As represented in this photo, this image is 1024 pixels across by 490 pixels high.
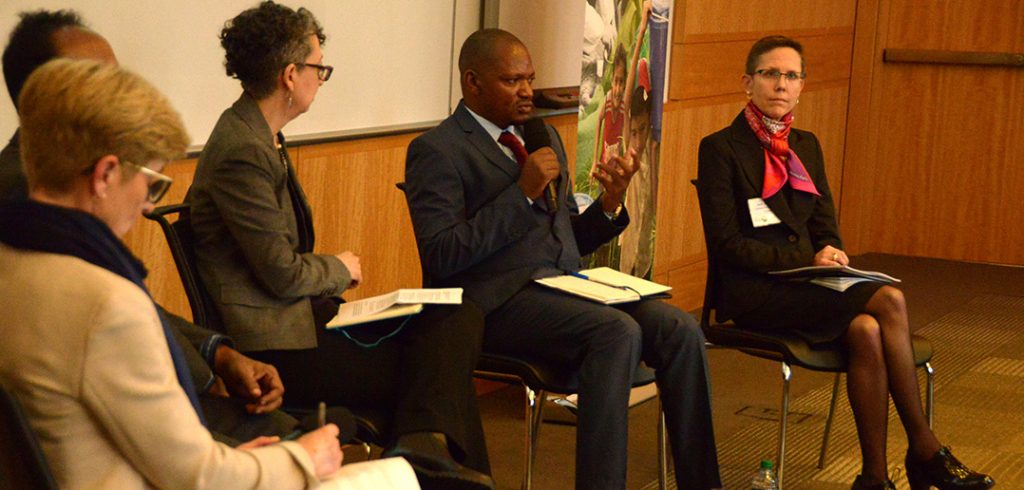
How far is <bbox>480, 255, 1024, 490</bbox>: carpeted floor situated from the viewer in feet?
13.3

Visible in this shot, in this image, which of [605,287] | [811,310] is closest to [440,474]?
[605,287]

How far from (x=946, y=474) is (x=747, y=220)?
93cm

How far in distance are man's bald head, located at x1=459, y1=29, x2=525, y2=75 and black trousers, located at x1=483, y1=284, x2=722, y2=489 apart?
60cm

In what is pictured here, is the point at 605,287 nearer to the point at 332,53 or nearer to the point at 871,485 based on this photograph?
the point at 871,485

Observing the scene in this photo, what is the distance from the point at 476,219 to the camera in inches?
128

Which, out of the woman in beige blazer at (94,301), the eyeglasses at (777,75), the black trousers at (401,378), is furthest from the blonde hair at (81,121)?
the eyeglasses at (777,75)

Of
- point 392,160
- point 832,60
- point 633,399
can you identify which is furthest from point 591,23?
point 832,60

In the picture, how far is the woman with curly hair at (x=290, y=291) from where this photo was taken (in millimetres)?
2717

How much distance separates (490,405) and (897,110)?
452 centimetres

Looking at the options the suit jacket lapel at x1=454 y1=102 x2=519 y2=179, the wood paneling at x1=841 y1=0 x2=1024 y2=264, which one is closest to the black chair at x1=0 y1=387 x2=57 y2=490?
the suit jacket lapel at x1=454 y1=102 x2=519 y2=179

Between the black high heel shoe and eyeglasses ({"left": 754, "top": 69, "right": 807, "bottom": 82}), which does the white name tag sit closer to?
eyeglasses ({"left": 754, "top": 69, "right": 807, "bottom": 82})

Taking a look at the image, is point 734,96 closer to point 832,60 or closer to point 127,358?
point 832,60

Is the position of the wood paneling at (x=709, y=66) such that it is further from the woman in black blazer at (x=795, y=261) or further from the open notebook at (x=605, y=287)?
the open notebook at (x=605, y=287)

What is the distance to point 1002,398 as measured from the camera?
5023 millimetres
